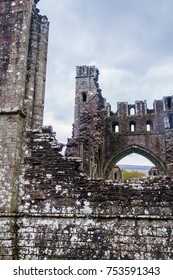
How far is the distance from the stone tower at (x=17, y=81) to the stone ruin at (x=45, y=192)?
2 centimetres

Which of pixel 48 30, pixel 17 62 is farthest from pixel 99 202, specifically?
pixel 48 30

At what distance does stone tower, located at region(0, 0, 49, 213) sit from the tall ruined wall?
1.48ft

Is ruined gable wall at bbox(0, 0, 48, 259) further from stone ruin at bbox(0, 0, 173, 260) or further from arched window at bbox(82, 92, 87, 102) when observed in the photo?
arched window at bbox(82, 92, 87, 102)

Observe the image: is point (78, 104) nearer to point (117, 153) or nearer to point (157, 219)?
point (117, 153)

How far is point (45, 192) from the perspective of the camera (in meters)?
6.43

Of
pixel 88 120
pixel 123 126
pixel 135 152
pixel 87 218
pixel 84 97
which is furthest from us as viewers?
Answer: pixel 123 126

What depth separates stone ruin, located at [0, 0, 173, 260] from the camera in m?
5.86

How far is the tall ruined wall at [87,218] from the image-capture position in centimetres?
580

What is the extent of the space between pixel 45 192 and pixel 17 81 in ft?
9.28

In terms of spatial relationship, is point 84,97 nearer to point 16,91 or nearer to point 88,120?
point 88,120

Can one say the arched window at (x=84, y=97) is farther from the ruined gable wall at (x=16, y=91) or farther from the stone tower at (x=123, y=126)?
the ruined gable wall at (x=16, y=91)

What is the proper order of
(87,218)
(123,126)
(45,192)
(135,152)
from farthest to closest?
(123,126) < (135,152) < (45,192) < (87,218)

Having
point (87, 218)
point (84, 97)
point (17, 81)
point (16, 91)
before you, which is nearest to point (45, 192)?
point (87, 218)

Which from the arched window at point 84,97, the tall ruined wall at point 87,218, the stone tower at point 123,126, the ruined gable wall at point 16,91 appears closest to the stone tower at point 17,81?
the ruined gable wall at point 16,91
